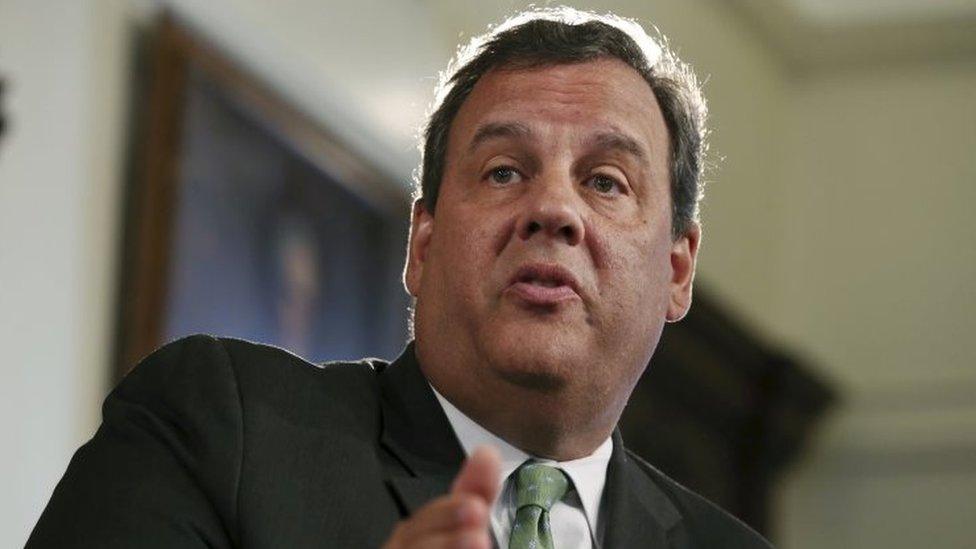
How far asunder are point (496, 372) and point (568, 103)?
22.0 inches

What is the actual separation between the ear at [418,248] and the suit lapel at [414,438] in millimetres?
245

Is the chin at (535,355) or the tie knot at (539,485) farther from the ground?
the chin at (535,355)

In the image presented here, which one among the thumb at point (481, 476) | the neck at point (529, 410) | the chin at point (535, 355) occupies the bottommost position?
the neck at point (529, 410)

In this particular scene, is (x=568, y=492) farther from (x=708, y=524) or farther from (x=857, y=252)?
(x=857, y=252)

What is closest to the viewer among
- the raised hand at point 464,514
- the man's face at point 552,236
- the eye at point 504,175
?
the raised hand at point 464,514

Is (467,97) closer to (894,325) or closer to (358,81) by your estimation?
(358,81)

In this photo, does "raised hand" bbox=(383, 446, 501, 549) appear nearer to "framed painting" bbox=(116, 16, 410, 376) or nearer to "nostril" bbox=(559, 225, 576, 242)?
"nostril" bbox=(559, 225, 576, 242)

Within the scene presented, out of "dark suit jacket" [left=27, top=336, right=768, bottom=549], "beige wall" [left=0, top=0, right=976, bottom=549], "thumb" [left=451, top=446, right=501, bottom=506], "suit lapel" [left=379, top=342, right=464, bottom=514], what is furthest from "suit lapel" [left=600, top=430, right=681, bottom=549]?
"beige wall" [left=0, top=0, right=976, bottom=549]

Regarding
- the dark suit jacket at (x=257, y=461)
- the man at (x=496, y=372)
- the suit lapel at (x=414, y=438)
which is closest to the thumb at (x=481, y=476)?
the man at (x=496, y=372)

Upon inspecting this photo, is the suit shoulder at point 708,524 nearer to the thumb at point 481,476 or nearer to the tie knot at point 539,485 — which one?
the tie knot at point 539,485

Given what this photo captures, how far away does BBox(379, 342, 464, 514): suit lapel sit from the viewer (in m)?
3.10

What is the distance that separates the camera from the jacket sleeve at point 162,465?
2.79 metres

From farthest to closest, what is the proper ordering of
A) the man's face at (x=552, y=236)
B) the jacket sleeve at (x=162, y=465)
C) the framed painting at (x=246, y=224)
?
1. the framed painting at (x=246, y=224)
2. the man's face at (x=552, y=236)
3. the jacket sleeve at (x=162, y=465)

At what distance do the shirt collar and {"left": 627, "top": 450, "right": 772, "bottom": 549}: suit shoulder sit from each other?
0.25 meters
